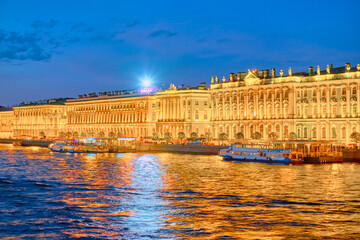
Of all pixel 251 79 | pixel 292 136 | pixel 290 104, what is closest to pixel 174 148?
pixel 251 79

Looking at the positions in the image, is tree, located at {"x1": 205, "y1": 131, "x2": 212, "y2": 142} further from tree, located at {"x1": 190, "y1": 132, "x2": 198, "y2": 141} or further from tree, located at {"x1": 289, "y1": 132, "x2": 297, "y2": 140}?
tree, located at {"x1": 289, "y1": 132, "x2": 297, "y2": 140}

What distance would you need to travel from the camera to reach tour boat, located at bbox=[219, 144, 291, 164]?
5918 cm

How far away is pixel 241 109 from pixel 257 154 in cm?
2436

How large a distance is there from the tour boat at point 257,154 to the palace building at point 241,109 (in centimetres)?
1155

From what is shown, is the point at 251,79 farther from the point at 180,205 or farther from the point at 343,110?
the point at 180,205

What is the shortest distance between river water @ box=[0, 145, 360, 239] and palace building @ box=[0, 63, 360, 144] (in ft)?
87.4

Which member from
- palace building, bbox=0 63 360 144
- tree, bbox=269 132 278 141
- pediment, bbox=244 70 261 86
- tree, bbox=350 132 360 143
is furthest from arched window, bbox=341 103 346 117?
pediment, bbox=244 70 261 86

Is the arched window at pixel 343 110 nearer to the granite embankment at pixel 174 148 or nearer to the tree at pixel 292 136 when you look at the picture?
the tree at pixel 292 136

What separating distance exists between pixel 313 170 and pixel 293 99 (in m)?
29.1

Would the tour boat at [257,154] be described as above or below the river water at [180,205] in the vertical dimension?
above

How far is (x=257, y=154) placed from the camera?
206 feet

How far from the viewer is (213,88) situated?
304 feet

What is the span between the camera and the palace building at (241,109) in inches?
2854

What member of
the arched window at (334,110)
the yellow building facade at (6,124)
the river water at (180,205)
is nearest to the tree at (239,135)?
the arched window at (334,110)
